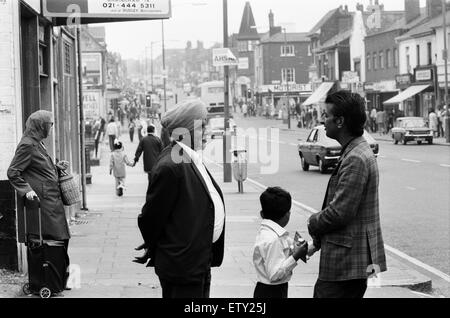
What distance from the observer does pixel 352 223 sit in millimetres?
5320

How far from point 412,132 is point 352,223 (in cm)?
4082

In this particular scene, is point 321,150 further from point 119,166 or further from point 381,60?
point 381,60

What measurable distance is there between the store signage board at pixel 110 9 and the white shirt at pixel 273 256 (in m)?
6.87

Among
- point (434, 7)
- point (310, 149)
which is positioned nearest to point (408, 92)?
point (434, 7)

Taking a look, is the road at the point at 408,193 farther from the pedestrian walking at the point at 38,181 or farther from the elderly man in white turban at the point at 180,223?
the elderly man in white turban at the point at 180,223

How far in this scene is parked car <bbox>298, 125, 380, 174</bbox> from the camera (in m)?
27.4

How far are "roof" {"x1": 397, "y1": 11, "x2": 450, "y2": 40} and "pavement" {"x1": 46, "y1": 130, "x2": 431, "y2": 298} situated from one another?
41717 millimetres

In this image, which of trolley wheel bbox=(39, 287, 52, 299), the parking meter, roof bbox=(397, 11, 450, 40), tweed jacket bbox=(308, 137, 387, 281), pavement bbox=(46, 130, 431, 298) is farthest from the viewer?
roof bbox=(397, 11, 450, 40)

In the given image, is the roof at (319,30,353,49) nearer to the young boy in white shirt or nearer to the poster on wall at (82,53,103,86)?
the poster on wall at (82,53,103,86)

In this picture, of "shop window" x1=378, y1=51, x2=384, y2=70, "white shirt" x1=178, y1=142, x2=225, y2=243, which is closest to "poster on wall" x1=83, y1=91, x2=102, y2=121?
"shop window" x1=378, y1=51, x2=384, y2=70

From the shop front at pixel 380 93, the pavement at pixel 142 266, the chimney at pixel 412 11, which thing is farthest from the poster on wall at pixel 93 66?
the pavement at pixel 142 266

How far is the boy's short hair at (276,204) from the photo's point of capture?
5887 millimetres
